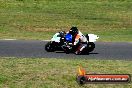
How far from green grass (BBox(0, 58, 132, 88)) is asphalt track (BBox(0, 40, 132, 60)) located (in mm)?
2286

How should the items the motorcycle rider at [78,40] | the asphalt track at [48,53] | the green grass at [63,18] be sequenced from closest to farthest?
the asphalt track at [48,53]
the motorcycle rider at [78,40]
the green grass at [63,18]

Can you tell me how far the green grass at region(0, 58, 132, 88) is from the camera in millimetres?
11609

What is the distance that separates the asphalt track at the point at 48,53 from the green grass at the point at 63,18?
336 cm

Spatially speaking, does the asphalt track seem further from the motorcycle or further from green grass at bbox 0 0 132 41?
green grass at bbox 0 0 132 41

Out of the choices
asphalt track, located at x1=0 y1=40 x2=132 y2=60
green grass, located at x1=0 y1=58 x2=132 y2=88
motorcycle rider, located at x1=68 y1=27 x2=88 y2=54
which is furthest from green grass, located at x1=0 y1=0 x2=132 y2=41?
green grass, located at x1=0 y1=58 x2=132 y2=88

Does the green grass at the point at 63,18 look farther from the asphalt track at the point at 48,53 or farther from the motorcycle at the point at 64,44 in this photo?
the motorcycle at the point at 64,44

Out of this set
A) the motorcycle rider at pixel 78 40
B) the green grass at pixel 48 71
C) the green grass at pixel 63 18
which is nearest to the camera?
the green grass at pixel 48 71

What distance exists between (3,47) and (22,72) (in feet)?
24.4

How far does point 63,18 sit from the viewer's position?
36.2 meters

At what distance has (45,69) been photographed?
13508 mm

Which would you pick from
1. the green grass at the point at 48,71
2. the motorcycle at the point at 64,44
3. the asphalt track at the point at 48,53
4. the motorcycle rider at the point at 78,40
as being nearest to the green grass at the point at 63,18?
the asphalt track at the point at 48,53

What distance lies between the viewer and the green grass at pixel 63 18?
1166 inches

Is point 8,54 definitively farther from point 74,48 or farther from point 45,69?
point 45,69

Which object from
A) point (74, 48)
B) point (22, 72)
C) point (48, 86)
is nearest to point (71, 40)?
point (74, 48)
